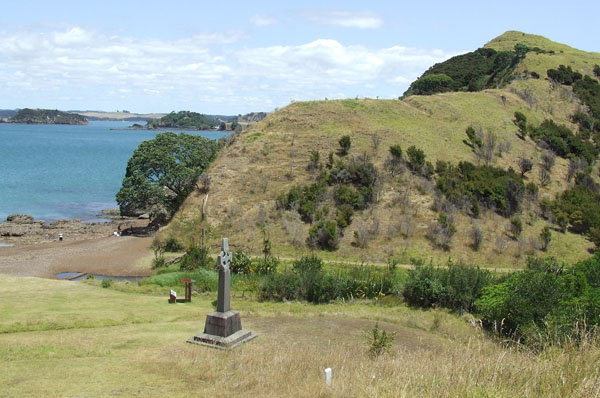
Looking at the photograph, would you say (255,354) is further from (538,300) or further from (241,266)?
(241,266)

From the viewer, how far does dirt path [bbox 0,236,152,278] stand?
1268 inches

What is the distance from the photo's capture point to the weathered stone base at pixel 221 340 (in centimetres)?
1469

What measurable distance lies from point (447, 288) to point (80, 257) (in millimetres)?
25704

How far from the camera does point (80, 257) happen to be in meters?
35.6

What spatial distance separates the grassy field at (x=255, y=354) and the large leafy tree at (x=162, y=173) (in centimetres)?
1757

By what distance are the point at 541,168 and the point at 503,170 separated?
5.55 metres

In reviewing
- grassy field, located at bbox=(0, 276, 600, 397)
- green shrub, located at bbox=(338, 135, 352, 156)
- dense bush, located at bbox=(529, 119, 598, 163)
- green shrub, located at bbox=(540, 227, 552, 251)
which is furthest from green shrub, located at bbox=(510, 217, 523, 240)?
dense bush, located at bbox=(529, 119, 598, 163)

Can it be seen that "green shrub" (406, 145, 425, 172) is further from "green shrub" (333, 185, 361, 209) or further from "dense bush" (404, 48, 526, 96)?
"dense bush" (404, 48, 526, 96)

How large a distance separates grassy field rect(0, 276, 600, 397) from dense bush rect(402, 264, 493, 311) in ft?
3.12

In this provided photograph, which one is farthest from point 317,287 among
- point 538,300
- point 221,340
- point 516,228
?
point 516,228

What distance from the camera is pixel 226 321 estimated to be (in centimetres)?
1498

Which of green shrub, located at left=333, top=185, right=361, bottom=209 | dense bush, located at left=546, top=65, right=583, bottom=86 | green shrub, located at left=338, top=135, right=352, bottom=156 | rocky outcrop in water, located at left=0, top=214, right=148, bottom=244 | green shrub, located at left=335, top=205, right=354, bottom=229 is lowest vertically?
rocky outcrop in water, located at left=0, top=214, right=148, bottom=244

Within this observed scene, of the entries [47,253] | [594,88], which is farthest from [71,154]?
[594,88]

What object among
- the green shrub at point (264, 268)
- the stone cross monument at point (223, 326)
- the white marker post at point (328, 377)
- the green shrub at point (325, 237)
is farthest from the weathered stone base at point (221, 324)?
the green shrub at point (325, 237)
